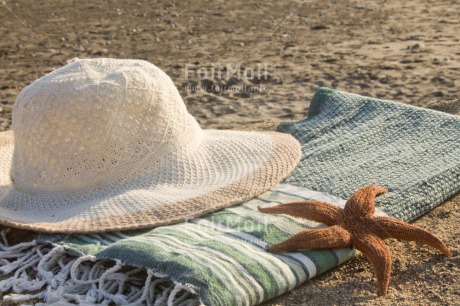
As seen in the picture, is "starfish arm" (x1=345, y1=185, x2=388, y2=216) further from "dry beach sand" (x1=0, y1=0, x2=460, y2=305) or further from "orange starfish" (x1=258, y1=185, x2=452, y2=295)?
"dry beach sand" (x1=0, y1=0, x2=460, y2=305)

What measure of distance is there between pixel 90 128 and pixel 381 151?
1.40m

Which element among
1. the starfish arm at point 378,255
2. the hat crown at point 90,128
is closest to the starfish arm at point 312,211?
the starfish arm at point 378,255

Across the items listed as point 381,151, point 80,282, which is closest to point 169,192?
point 80,282

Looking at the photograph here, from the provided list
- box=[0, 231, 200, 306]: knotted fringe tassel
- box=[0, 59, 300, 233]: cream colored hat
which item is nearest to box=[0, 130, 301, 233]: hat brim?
box=[0, 59, 300, 233]: cream colored hat

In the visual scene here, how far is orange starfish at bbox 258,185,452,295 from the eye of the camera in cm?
266

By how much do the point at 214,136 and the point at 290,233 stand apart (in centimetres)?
97

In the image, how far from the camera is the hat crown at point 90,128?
3215mm

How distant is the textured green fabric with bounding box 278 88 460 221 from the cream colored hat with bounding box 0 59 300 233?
0.26 metres

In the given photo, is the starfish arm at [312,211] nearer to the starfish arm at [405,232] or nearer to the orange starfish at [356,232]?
the orange starfish at [356,232]

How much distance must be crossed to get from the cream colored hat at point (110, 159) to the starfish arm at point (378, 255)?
0.60m

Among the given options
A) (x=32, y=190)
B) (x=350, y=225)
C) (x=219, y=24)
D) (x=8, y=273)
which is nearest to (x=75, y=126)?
(x=32, y=190)

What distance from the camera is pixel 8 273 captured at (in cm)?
293

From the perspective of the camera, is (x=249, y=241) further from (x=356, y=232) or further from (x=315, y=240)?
(x=356, y=232)

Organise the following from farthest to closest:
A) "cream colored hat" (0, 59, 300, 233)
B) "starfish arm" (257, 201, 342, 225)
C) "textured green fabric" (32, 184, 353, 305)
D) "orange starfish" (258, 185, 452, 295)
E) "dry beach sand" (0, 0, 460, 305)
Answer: "dry beach sand" (0, 0, 460, 305)
"cream colored hat" (0, 59, 300, 233)
"starfish arm" (257, 201, 342, 225)
"orange starfish" (258, 185, 452, 295)
"textured green fabric" (32, 184, 353, 305)
